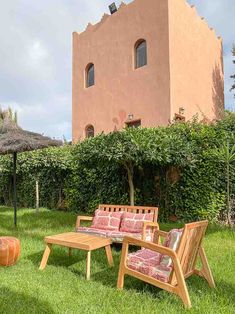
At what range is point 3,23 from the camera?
37.0 feet

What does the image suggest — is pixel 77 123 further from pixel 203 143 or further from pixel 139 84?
pixel 203 143

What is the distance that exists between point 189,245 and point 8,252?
115 inches

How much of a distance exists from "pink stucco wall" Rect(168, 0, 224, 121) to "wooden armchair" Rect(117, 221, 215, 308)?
9235mm

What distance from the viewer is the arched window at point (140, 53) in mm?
14194

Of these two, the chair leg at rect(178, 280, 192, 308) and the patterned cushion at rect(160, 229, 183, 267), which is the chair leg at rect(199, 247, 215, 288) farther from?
the chair leg at rect(178, 280, 192, 308)

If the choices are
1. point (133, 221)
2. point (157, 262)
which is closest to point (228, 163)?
point (133, 221)

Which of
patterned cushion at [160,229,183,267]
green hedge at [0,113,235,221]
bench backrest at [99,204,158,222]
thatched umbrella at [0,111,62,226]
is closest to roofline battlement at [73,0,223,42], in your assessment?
green hedge at [0,113,235,221]

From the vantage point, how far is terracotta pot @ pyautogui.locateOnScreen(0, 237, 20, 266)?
510 cm

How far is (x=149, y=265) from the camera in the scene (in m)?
4.05

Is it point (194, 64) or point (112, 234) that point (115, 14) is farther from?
point (112, 234)

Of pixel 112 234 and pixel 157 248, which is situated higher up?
pixel 157 248

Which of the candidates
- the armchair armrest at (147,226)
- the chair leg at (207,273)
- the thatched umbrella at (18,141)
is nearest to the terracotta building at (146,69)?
the thatched umbrella at (18,141)

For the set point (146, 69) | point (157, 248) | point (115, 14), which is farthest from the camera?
point (115, 14)

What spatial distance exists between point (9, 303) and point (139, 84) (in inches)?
461
